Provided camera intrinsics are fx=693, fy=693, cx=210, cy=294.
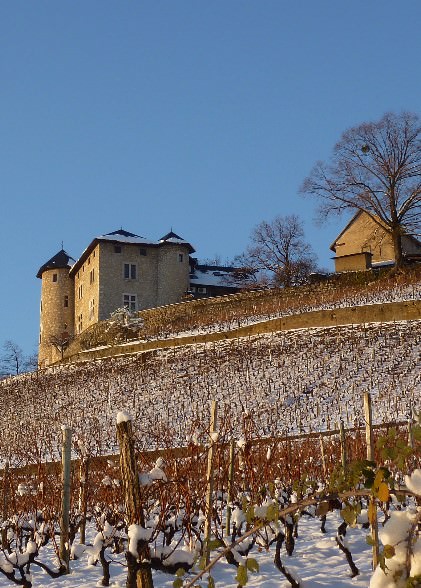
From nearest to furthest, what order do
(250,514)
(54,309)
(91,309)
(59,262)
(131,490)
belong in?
(250,514) < (131,490) < (91,309) < (54,309) < (59,262)

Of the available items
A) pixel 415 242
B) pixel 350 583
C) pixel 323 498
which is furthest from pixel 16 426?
pixel 415 242

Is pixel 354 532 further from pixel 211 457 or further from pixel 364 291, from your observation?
pixel 364 291

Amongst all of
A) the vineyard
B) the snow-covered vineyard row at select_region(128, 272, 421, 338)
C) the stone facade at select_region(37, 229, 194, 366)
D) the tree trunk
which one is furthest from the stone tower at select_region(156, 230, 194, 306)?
the tree trunk

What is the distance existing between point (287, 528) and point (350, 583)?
108 centimetres

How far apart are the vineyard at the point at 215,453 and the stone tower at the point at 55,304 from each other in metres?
17.6

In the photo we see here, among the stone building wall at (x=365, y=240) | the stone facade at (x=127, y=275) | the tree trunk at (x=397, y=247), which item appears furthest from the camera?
the stone facade at (x=127, y=275)

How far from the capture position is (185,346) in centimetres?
3028

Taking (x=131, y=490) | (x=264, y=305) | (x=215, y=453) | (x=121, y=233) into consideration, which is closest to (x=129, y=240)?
(x=121, y=233)

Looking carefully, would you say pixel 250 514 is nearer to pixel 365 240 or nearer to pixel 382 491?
pixel 382 491

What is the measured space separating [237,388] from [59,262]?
3737 cm

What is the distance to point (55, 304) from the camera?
5644 cm

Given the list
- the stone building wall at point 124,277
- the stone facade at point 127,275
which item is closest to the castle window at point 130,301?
the stone facade at point 127,275

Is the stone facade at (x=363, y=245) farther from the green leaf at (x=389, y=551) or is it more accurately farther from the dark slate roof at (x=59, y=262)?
the green leaf at (x=389, y=551)

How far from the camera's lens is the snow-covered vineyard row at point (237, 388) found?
63.6ft
